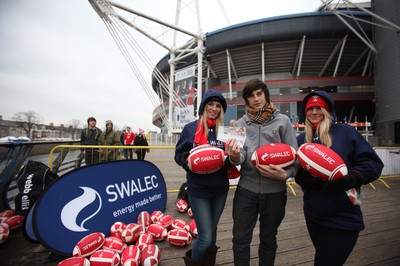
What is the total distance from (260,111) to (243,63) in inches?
1207

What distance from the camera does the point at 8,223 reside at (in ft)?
9.79

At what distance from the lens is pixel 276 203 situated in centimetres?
176

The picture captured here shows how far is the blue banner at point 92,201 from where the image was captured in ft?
7.75

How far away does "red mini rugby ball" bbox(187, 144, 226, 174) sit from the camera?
1.81 m

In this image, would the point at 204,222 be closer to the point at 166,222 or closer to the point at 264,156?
the point at 264,156

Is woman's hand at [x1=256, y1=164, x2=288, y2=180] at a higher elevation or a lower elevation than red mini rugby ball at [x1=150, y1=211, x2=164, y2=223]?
higher

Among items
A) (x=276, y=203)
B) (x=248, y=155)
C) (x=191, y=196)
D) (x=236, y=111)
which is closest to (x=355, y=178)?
(x=276, y=203)

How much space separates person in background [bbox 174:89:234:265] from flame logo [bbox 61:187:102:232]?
1.61 meters

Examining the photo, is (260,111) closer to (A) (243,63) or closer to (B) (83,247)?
(B) (83,247)

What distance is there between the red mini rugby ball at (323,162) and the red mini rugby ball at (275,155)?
0.33 feet

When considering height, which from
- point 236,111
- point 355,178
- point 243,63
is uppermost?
point 243,63

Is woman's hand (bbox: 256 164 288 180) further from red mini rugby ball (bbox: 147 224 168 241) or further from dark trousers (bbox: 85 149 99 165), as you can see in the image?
dark trousers (bbox: 85 149 99 165)

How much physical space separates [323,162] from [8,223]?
4.48 metres

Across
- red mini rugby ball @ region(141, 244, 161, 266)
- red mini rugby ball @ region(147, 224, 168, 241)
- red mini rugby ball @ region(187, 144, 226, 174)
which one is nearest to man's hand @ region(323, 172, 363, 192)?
red mini rugby ball @ region(187, 144, 226, 174)
